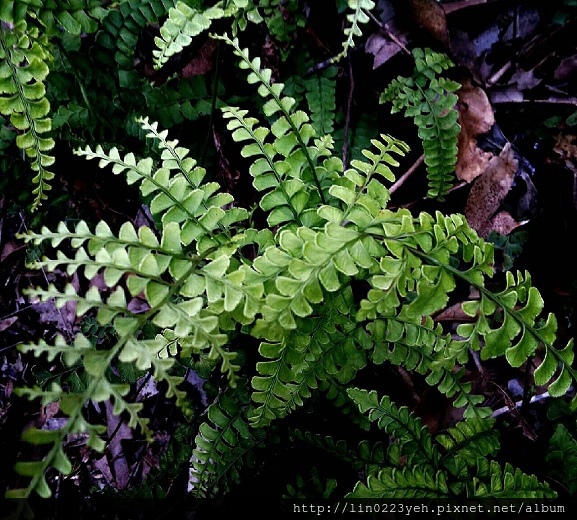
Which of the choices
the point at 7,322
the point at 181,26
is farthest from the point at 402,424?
the point at 7,322

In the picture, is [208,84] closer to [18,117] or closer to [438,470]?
[18,117]

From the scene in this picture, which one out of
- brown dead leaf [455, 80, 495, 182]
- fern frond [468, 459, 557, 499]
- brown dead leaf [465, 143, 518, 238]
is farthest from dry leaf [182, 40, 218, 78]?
fern frond [468, 459, 557, 499]

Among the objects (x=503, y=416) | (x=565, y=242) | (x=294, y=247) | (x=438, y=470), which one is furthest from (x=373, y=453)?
(x=565, y=242)

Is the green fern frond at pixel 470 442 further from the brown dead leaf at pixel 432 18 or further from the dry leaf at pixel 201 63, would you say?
the dry leaf at pixel 201 63

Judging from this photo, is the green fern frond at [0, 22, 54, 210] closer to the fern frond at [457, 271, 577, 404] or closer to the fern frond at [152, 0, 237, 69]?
the fern frond at [152, 0, 237, 69]

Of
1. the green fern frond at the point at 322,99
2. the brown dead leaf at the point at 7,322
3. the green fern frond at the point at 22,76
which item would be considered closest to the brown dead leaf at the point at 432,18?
the green fern frond at the point at 322,99

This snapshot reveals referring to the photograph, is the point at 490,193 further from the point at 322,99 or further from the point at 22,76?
the point at 22,76

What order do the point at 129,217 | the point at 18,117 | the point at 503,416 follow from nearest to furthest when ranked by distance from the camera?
the point at 18,117 → the point at 503,416 → the point at 129,217
